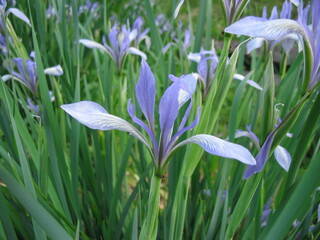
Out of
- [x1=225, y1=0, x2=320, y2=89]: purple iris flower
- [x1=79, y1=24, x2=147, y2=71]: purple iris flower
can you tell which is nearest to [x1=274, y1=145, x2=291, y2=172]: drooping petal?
[x1=225, y1=0, x2=320, y2=89]: purple iris flower

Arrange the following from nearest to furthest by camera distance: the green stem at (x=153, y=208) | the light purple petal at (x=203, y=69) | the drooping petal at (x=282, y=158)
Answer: the green stem at (x=153, y=208), the drooping petal at (x=282, y=158), the light purple petal at (x=203, y=69)

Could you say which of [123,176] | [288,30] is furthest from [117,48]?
[288,30]

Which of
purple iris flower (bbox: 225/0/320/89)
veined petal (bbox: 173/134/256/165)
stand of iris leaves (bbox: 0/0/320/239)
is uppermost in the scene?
purple iris flower (bbox: 225/0/320/89)

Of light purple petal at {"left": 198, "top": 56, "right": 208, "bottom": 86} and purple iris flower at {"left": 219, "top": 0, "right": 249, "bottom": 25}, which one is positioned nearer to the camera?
purple iris flower at {"left": 219, "top": 0, "right": 249, "bottom": 25}

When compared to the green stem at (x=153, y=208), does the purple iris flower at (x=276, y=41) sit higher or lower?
higher

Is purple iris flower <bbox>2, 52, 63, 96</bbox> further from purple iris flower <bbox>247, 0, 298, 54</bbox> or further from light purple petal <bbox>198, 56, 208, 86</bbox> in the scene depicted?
purple iris flower <bbox>247, 0, 298, 54</bbox>

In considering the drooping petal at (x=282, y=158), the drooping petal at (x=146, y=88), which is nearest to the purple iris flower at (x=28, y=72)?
the drooping petal at (x=146, y=88)

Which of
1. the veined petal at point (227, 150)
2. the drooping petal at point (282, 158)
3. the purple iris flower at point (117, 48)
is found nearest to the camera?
the veined petal at point (227, 150)

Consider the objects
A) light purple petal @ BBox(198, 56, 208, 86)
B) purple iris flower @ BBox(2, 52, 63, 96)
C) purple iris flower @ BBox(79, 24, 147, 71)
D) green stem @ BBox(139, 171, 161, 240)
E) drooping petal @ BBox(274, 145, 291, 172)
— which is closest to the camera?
green stem @ BBox(139, 171, 161, 240)

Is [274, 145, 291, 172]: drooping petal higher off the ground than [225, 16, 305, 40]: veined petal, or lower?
→ lower

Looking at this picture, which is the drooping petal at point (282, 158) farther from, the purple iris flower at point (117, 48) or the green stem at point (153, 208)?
the purple iris flower at point (117, 48)
